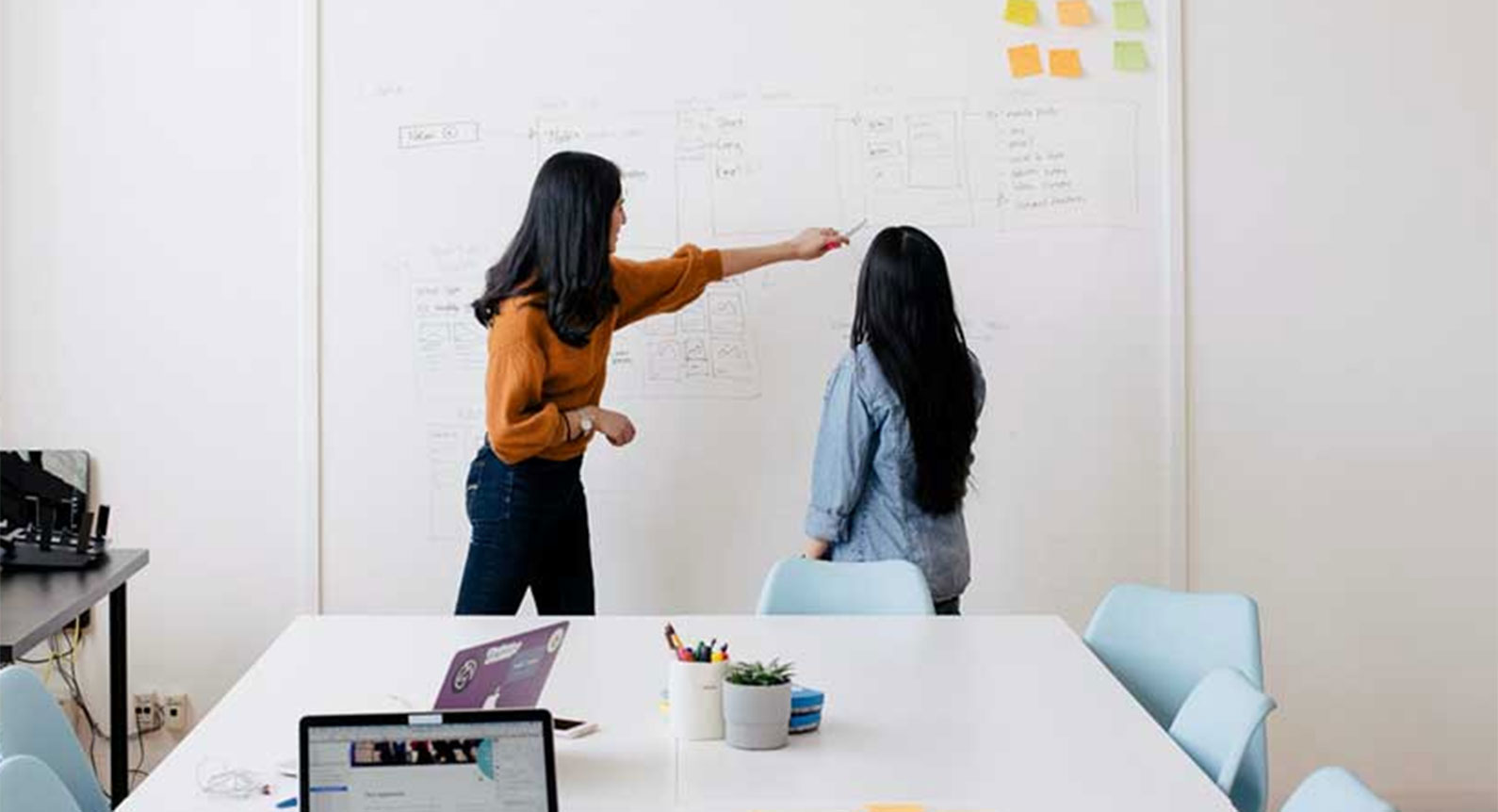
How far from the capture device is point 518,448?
385 cm

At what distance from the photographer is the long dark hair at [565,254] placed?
12.7ft

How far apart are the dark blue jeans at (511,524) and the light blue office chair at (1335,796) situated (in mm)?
2101

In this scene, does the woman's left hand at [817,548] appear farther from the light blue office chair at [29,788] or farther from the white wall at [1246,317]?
the light blue office chair at [29,788]

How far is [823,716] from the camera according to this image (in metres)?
2.68

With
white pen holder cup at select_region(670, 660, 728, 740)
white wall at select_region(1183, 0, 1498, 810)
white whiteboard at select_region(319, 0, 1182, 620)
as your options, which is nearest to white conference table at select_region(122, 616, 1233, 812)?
white pen holder cup at select_region(670, 660, 728, 740)

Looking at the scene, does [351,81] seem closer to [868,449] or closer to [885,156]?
[885,156]

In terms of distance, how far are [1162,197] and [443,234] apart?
5.93ft

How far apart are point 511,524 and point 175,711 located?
1.24 m

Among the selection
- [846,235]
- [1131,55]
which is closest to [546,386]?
[846,235]

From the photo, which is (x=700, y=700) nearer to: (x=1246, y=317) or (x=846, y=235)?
(x=846, y=235)

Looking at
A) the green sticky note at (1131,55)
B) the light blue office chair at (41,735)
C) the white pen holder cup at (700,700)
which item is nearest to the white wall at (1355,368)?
the green sticky note at (1131,55)

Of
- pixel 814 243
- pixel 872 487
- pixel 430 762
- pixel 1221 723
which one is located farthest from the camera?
pixel 814 243

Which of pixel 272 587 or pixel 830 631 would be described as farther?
pixel 272 587

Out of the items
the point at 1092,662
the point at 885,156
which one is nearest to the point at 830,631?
the point at 1092,662
